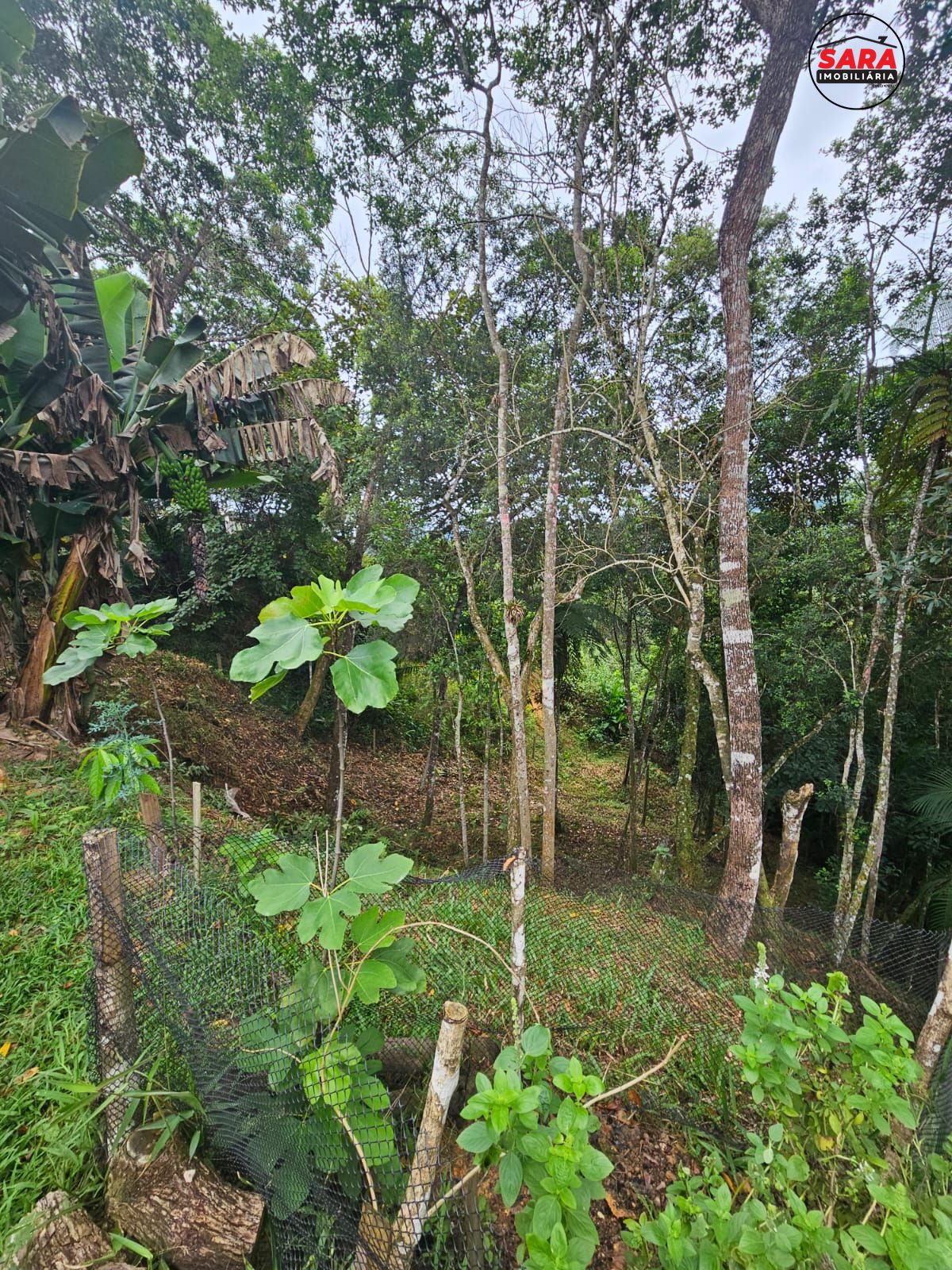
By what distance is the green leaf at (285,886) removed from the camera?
1092 mm

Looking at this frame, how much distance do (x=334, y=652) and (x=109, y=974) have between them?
4.59 ft

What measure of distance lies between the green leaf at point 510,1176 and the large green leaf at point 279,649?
1009 millimetres

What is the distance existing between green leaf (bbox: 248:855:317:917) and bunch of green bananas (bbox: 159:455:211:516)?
3.66 metres

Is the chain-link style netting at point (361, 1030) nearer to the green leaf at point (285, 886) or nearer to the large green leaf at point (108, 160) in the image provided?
the green leaf at point (285, 886)

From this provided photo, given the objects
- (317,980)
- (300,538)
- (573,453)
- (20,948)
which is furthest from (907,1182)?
(300,538)

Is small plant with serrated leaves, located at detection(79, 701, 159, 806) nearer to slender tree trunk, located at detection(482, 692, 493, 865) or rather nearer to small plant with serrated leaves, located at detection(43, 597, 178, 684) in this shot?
small plant with serrated leaves, located at detection(43, 597, 178, 684)

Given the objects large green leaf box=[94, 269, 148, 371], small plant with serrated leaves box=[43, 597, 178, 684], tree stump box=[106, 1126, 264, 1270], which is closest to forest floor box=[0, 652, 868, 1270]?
tree stump box=[106, 1126, 264, 1270]

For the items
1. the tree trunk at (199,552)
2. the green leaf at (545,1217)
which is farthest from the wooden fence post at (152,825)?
the tree trunk at (199,552)

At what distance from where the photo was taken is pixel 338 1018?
1.11m

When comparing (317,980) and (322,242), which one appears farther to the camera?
(322,242)

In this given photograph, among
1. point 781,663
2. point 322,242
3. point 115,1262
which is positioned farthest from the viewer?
point 322,242

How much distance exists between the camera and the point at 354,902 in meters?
1.08

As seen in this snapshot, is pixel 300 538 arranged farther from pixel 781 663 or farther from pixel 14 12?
pixel 781 663

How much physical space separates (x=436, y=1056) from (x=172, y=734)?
509cm
